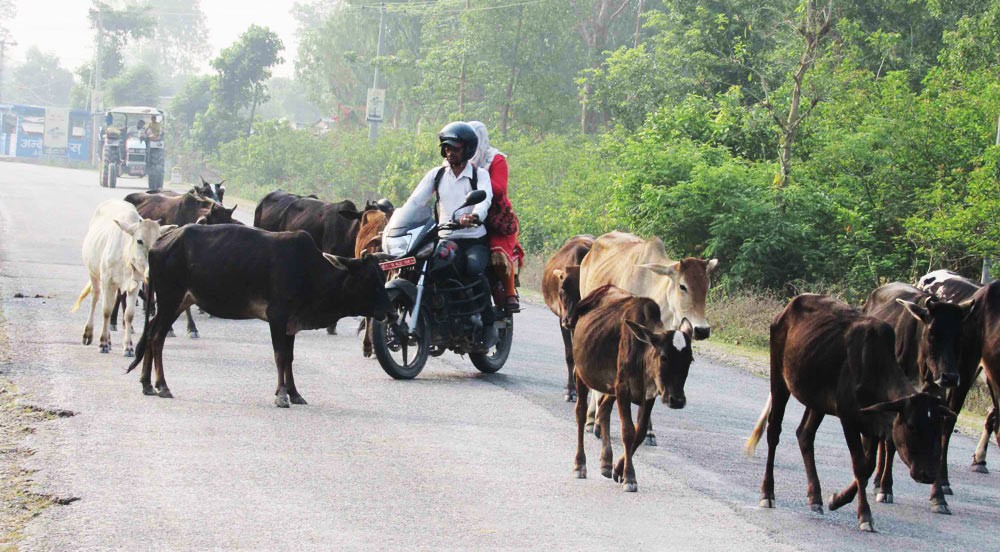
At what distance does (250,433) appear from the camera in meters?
9.05

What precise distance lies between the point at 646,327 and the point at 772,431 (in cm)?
110

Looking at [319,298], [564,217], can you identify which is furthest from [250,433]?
[564,217]

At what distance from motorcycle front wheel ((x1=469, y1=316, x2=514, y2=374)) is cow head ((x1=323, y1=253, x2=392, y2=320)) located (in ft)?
6.16

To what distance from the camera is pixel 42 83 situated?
127 m

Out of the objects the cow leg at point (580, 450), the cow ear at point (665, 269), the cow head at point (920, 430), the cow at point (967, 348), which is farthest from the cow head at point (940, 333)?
the cow leg at point (580, 450)

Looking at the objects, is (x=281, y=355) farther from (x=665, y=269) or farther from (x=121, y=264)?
Answer: (x=121, y=264)

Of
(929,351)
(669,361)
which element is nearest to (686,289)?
(929,351)

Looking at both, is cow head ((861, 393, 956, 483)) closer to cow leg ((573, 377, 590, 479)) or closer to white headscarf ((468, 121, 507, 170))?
cow leg ((573, 377, 590, 479))

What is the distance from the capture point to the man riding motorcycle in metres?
11.9

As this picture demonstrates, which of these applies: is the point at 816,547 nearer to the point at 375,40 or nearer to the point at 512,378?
the point at 512,378

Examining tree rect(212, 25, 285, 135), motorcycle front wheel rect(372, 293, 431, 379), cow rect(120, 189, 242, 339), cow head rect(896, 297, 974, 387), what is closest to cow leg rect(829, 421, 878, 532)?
cow head rect(896, 297, 974, 387)

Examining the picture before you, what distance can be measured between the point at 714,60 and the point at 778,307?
10489 mm

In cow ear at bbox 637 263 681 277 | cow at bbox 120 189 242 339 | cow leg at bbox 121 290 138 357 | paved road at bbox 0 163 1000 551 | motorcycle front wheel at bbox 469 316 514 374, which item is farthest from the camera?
cow at bbox 120 189 242 339

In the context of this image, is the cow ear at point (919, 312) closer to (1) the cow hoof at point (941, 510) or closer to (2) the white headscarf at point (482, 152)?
(1) the cow hoof at point (941, 510)
